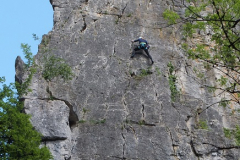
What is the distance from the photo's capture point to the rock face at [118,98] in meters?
17.1

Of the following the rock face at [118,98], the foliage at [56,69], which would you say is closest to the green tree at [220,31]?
the rock face at [118,98]

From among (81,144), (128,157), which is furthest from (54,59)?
(128,157)

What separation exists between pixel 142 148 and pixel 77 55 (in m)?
5.14

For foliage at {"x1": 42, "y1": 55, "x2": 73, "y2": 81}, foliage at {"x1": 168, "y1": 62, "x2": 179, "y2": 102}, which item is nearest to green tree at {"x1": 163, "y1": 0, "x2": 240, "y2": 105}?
foliage at {"x1": 168, "y1": 62, "x2": 179, "y2": 102}

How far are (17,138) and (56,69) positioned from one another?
565 cm

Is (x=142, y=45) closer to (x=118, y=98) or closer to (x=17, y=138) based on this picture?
(x=118, y=98)

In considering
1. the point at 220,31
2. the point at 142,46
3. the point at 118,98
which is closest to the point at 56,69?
the point at 118,98

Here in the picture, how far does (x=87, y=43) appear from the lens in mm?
20594

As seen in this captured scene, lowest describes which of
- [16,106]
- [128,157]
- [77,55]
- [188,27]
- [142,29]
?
[128,157]

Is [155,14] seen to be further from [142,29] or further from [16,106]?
[16,106]

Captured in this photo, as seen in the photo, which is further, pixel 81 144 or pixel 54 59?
pixel 54 59

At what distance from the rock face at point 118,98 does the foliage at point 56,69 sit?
0.24m

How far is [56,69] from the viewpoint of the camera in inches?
742

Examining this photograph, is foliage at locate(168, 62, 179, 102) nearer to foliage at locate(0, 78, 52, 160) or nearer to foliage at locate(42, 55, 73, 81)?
foliage at locate(42, 55, 73, 81)
